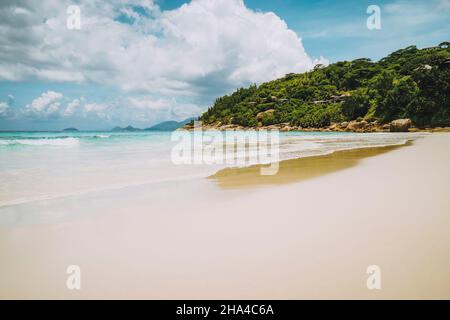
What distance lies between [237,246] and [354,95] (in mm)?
64796

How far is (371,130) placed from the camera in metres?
47.6

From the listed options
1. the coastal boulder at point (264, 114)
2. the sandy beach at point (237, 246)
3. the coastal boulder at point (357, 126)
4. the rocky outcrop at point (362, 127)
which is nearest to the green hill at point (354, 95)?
the coastal boulder at point (264, 114)

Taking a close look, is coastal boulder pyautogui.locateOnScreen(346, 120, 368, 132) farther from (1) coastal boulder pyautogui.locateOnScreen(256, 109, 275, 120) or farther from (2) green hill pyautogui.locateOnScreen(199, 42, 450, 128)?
(1) coastal boulder pyautogui.locateOnScreen(256, 109, 275, 120)

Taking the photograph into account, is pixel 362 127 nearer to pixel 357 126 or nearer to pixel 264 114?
pixel 357 126

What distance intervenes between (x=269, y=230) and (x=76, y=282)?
2.16 metres

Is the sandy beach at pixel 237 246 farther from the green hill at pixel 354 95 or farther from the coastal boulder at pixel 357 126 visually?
the coastal boulder at pixel 357 126

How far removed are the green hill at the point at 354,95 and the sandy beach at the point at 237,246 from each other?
49.5 meters

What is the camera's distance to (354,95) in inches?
2345

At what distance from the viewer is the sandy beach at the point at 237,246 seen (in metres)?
2.35

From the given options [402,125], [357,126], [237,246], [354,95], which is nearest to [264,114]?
[354,95]

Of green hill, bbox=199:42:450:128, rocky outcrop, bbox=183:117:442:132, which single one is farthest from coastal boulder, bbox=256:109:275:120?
rocky outcrop, bbox=183:117:442:132

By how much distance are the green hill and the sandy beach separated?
49.5 meters
